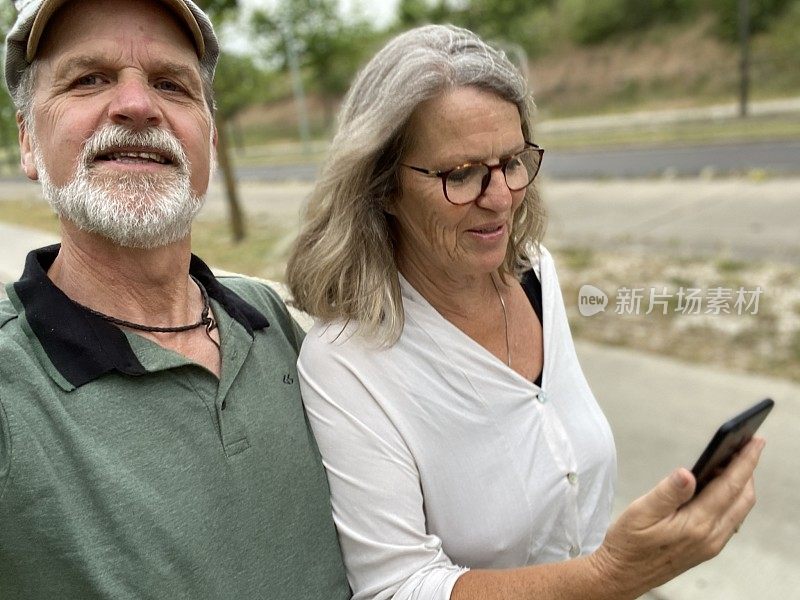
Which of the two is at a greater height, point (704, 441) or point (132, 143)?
point (132, 143)

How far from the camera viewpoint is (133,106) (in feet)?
4.21

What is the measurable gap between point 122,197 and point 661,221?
22.9 feet

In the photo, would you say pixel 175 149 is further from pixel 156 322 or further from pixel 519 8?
pixel 519 8

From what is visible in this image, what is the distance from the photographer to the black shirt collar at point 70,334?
1.14m

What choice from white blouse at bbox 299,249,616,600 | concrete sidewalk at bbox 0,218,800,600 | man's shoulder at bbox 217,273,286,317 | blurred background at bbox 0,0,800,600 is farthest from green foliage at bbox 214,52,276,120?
white blouse at bbox 299,249,616,600

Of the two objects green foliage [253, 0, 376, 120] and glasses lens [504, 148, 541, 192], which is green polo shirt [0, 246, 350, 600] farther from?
green foliage [253, 0, 376, 120]

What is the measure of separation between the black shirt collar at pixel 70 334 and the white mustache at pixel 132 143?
0.81 ft

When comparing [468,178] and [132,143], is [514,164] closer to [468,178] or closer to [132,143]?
[468,178]

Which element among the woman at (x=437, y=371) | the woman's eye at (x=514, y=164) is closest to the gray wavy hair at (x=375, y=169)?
the woman at (x=437, y=371)

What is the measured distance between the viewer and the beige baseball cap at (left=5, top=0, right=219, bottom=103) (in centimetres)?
126

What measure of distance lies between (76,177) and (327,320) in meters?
0.55

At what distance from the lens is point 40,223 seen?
1181cm

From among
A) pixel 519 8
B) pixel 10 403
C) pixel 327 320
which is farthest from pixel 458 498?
pixel 519 8
